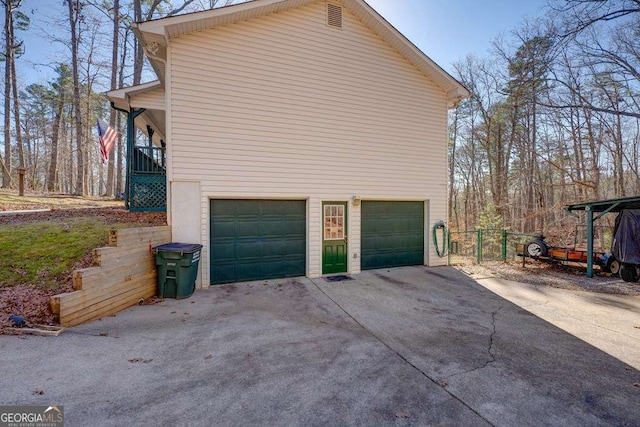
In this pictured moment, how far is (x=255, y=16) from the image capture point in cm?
695

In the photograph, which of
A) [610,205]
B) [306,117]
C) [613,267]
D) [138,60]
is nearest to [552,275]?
[613,267]

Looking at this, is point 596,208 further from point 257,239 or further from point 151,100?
point 151,100

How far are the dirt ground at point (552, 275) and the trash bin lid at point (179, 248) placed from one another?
7387mm

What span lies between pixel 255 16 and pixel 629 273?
11818 millimetres

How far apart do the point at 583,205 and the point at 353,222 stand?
6785 mm

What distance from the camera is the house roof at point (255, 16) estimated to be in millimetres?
6035

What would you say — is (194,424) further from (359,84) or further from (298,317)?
(359,84)

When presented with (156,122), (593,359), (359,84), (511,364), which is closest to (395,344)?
(511,364)

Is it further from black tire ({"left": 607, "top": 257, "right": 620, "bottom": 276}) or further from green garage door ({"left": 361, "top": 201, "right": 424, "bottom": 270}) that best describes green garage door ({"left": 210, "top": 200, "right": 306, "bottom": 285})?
black tire ({"left": 607, "top": 257, "right": 620, "bottom": 276})

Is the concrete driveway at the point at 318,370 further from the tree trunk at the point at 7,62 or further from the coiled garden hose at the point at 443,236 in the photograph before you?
the tree trunk at the point at 7,62

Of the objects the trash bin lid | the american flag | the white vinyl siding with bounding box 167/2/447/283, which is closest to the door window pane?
the white vinyl siding with bounding box 167/2/447/283

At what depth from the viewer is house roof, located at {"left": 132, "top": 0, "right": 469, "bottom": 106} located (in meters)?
6.04

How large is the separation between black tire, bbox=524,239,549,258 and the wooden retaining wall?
10.8 metres

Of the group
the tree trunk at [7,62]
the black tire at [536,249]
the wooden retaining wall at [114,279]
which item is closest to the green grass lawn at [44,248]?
the wooden retaining wall at [114,279]
